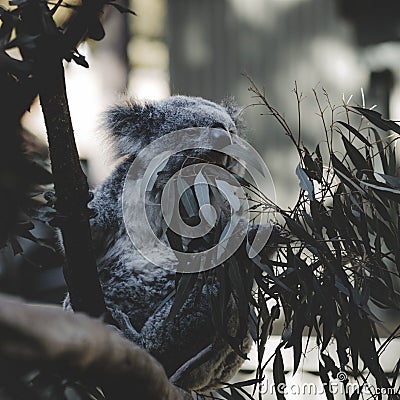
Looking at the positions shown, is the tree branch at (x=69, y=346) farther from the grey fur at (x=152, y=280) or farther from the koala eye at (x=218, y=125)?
the koala eye at (x=218, y=125)

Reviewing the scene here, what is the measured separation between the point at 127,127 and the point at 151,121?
2.7 inches

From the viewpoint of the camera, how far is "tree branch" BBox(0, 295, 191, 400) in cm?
66

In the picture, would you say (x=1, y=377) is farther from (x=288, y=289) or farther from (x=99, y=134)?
(x=99, y=134)

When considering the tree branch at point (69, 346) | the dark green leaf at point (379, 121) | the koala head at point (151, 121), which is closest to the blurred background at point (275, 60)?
the koala head at point (151, 121)

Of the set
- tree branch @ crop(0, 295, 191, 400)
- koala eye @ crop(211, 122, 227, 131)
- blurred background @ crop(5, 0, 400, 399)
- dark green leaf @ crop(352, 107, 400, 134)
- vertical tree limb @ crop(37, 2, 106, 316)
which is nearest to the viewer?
tree branch @ crop(0, 295, 191, 400)

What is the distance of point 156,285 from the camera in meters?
1.77

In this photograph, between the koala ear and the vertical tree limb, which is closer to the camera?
the vertical tree limb

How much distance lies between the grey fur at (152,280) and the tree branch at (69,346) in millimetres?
672

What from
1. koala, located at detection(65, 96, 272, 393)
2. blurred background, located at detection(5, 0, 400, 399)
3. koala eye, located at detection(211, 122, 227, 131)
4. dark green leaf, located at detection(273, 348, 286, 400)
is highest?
blurred background, located at detection(5, 0, 400, 399)

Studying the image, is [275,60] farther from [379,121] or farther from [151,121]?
[379,121]

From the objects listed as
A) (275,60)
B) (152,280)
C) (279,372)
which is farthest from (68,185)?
(275,60)

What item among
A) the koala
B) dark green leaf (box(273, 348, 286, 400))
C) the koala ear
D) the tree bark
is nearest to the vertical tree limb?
the tree bark

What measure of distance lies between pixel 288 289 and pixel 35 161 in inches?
39.2

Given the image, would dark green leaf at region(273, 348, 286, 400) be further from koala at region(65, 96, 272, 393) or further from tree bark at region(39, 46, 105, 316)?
tree bark at region(39, 46, 105, 316)
